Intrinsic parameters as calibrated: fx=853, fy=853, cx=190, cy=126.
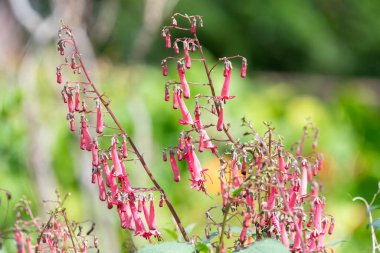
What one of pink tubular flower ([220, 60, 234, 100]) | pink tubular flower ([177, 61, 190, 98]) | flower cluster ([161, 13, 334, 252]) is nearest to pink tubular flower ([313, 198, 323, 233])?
flower cluster ([161, 13, 334, 252])

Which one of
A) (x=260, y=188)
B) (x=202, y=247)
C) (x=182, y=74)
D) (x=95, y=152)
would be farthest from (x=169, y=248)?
(x=182, y=74)

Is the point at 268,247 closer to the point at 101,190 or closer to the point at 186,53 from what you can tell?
the point at 101,190

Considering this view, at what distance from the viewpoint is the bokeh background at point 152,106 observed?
515cm

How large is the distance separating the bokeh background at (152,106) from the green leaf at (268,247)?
17.4 inches

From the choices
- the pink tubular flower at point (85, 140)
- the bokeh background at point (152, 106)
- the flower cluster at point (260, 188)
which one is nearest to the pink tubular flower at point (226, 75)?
the flower cluster at point (260, 188)

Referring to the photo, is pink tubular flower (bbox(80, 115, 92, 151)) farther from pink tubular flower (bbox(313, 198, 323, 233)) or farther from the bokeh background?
pink tubular flower (bbox(313, 198, 323, 233))

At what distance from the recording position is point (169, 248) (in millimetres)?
1743

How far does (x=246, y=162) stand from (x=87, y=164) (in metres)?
3.19

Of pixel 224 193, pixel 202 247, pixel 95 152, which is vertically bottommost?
pixel 202 247

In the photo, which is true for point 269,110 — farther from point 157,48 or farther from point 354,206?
point 157,48

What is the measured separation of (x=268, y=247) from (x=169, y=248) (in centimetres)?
21

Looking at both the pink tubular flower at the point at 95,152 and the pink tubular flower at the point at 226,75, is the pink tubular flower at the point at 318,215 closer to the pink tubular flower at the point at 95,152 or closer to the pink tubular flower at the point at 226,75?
the pink tubular flower at the point at 226,75

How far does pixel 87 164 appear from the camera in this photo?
16.5 ft

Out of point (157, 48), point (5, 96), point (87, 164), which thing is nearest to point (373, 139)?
point (87, 164)
